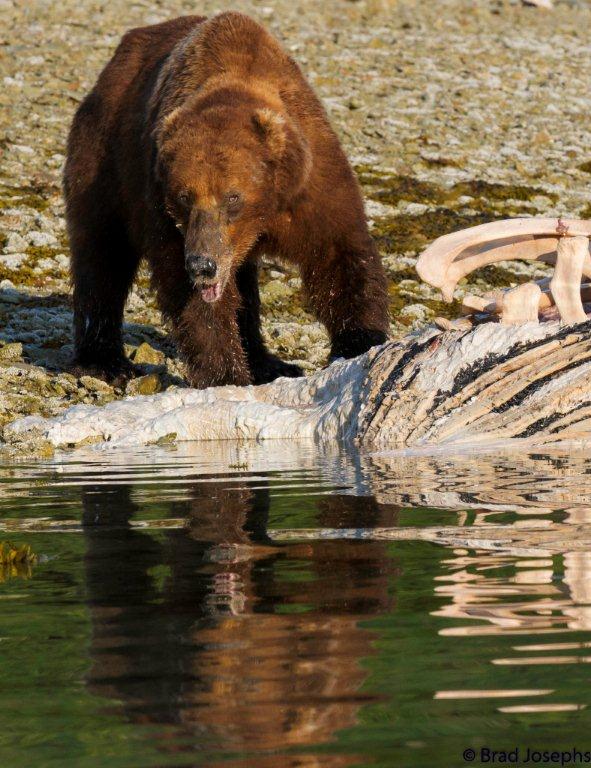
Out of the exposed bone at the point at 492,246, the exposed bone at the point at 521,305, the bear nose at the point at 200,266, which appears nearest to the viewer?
the exposed bone at the point at 521,305

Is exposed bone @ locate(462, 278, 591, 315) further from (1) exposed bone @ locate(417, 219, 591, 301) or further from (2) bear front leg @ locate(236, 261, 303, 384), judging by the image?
(2) bear front leg @ locate(236, 261, 303, 384)

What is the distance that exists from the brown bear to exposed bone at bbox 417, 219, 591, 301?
158 centimetres

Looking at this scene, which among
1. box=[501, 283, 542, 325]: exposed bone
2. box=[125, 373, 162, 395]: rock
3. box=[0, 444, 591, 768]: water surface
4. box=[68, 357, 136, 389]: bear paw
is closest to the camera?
box=[0, 444, 591, 768]: water surface

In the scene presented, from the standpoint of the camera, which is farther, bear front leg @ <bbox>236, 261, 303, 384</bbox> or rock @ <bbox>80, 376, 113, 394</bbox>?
bear front leg @ <bbox>236, 261, 303, 384</bbox>

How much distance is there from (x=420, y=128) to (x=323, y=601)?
1699cm

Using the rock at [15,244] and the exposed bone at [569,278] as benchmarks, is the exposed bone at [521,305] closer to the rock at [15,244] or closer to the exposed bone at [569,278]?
the exposed bone at [569,278]

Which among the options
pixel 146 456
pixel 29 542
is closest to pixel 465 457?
pixel 146 456

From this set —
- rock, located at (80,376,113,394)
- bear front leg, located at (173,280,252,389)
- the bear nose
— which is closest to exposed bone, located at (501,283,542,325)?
the bear nose

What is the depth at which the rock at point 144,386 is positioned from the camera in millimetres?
10172

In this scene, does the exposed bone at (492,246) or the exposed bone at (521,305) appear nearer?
the exposed bone at (521,305)

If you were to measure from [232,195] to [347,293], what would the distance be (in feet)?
3.79

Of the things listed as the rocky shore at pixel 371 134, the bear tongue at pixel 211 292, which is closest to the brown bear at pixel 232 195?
the bear tongue at pixel 211 292

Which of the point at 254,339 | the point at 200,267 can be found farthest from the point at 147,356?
the point at 200,267

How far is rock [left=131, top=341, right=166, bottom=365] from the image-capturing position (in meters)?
11.5
